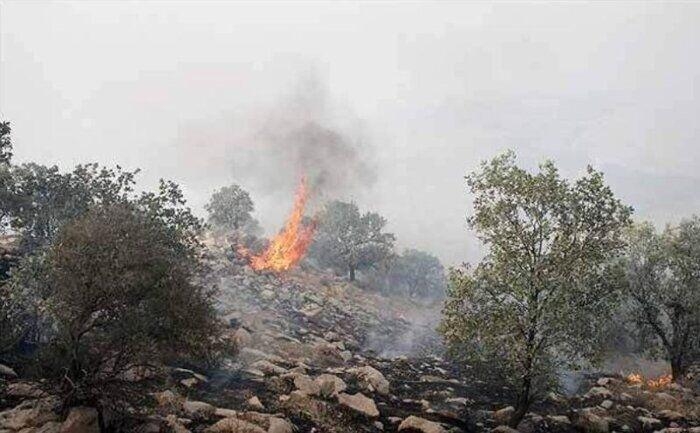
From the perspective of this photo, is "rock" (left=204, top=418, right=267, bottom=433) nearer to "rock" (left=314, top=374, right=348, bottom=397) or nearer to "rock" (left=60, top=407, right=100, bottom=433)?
"rock" (left=60, top=407, right=100, bottom=433)

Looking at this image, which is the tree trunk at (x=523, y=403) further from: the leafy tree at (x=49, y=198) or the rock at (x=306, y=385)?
the leafy tree at (x=49, y=198)

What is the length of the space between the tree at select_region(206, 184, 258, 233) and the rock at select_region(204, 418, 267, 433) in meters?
59.4

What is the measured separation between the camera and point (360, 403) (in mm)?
21688

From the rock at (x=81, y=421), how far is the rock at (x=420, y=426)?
10847 millimetres

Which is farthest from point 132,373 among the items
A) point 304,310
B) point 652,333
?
point 652,333

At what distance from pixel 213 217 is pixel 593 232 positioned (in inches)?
2493

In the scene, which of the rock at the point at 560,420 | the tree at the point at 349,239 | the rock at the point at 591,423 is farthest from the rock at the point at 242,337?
the tree at the point at 349,239

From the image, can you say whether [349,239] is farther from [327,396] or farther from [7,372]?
[7,372]

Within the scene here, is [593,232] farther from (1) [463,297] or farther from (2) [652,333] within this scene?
(2) [652,333]

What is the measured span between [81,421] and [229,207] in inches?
2458

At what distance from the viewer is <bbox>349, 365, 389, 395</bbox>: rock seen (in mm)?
25234

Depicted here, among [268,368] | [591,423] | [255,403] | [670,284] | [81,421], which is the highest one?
[670,284]

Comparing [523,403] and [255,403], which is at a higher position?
[523,403]

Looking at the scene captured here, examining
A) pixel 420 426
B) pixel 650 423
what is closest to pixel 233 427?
pixel 420 426
